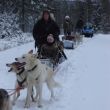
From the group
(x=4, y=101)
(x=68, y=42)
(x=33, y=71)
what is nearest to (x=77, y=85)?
(x=33, y=71)

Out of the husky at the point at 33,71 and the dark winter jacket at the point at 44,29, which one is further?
the dark winter jacket at the point at 44,29

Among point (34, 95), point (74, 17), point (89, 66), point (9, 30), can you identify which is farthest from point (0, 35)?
point (74, 17)

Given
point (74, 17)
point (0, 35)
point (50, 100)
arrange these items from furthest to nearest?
point (74, 17), point (0, 35), point (50, 100)

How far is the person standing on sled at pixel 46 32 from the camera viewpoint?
11.4m

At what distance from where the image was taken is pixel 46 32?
1160cm

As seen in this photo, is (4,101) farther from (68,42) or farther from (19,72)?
(68,42)

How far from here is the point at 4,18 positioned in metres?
28.9

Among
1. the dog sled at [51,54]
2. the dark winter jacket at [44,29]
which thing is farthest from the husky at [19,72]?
the dark winter jacket at [44,29]

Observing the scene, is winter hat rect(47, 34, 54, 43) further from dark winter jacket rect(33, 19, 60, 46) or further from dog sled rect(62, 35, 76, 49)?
dog sled rect(62, 35, 76, 49)

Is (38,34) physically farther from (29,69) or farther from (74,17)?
(74,17)

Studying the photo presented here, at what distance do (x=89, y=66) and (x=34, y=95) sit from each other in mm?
5720

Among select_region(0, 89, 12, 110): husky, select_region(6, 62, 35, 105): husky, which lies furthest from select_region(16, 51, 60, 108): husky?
select_region(0, 89, 12, 110): husky

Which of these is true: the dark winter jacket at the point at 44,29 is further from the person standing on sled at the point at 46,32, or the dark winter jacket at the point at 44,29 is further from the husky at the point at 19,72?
the husky at the point at 19,72

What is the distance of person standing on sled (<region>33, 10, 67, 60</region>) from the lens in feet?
37.4
